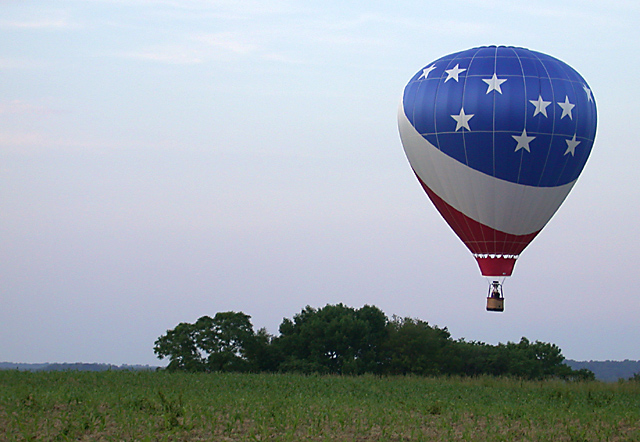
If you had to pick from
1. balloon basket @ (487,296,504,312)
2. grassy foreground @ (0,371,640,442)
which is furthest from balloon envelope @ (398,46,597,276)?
grassy foreground @ (0,371,640,442)

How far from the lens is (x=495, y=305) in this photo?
38438mm

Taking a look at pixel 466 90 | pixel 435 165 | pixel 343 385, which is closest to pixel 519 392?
pixel 343 385

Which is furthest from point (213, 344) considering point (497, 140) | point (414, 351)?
point (497, 140)

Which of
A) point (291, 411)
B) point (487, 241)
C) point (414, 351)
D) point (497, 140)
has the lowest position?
point (291, 411)

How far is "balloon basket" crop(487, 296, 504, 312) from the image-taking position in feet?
126

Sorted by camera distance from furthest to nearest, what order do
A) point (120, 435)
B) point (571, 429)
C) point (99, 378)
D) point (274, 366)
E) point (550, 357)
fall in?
point (550, 357) < point (274, 366) < point (99, 378) < point (571, 429) < point (120, 435)

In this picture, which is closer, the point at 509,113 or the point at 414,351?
the point at 509,113

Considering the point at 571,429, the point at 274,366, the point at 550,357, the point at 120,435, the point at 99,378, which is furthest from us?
the point at 550,357

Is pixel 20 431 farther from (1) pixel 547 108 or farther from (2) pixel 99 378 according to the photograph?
(1) pixel 547 108

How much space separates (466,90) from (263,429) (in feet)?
61.6

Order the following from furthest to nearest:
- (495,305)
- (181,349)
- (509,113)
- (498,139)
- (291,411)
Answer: (181,349) < (495,305) < (498,139) < (509,113) < (291,411)

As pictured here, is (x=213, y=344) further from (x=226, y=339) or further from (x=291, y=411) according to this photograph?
(x=291, y=411)

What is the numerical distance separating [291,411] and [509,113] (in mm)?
16645

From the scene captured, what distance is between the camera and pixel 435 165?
125 ft
